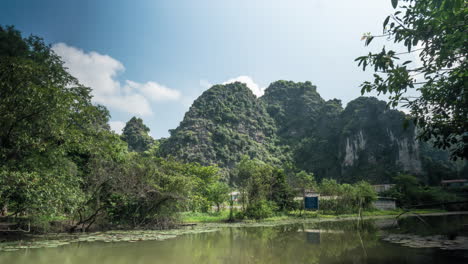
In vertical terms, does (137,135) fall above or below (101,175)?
above

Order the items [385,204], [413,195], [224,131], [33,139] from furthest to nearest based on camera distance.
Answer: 1. [224,131]
2. [413,195]
3. [385,204]
4. [33,139]

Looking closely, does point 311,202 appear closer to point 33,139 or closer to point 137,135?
point 33,139

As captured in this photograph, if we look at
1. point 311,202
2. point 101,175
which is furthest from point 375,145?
point 101,175

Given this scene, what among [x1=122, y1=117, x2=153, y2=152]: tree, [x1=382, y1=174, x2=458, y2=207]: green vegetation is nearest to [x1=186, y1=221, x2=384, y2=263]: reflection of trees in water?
[x1=382, y1=174, x2=458, y2=207]: green vegetation

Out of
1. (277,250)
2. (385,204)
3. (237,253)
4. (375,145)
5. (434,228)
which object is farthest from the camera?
(375,145)

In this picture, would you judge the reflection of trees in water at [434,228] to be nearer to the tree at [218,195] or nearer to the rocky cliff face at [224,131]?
the tree at [218,195]

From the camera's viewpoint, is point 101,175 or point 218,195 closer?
point 101,175

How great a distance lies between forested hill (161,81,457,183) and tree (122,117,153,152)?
633 centimetres

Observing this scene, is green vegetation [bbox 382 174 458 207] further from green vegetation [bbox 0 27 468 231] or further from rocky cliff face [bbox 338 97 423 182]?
rocky cliff face [bbox 338 97 423 182]

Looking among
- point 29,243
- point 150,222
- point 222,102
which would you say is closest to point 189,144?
point 222,102

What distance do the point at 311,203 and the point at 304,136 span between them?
7162 centimetres

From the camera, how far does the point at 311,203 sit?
21922mm

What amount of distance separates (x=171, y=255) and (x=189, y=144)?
59.4m

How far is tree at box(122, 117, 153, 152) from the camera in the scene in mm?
71125
